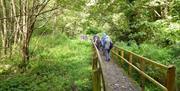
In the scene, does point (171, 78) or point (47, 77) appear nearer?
point (171, 78)

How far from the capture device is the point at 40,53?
2012 cm

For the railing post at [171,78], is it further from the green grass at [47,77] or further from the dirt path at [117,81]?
the green grass at [47,77]

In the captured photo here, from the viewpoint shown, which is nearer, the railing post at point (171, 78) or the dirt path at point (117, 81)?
the railing post at point (171, 78)

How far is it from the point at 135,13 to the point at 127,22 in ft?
2.78

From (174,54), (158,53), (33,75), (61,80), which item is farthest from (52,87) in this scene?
(174,54)

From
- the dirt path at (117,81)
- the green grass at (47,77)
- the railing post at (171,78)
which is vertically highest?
the railing post at (171,78)

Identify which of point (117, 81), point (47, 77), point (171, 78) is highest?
point (171, 78)

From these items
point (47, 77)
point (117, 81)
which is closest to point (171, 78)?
point (117, 81)

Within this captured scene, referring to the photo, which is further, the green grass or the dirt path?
the green grass

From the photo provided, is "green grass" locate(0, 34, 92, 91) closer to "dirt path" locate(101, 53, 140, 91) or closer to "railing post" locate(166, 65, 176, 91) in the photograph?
"dirt path" locate(101, 53, 140, 91)

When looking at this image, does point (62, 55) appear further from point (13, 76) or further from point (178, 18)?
point (178, 18)

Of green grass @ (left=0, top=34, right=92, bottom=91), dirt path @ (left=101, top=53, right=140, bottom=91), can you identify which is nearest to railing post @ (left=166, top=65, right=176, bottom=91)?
dirt path @ (left=101, top=53, right=140, bottom=91)

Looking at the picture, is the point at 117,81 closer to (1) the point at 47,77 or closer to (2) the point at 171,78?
(2) the point at 171,78

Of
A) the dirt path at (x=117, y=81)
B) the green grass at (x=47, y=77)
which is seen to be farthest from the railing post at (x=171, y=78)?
the green grass at (x=47, y=77)
